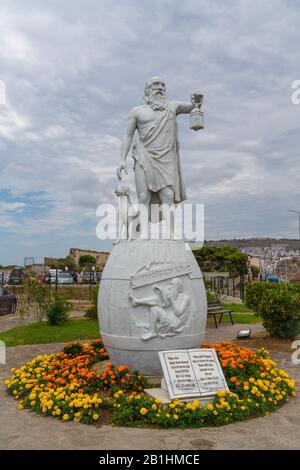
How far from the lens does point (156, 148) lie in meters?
7.00

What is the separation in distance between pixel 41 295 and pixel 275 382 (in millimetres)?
10180

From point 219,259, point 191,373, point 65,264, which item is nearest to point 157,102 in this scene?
point 191,373

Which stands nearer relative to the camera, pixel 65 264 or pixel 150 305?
pixel 150 305

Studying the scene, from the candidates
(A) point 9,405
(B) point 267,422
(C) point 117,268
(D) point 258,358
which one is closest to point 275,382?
(D) point 258,358

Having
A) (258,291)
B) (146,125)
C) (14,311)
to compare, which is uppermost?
(146,125)

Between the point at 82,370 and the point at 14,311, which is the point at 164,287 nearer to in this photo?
the point at 82,370

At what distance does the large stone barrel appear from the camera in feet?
19.4

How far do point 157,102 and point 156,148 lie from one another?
2.66 ft

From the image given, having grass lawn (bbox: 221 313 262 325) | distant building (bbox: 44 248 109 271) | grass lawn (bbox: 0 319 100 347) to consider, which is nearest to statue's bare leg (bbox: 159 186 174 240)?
grass lawn (bbox: 0 319 100 347)

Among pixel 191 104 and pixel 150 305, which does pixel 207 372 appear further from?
pixel 191 104

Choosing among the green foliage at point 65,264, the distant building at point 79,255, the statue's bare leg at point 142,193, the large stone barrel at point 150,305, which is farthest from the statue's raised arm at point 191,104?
the distant building at point 79,255

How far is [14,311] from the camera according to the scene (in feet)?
60.6

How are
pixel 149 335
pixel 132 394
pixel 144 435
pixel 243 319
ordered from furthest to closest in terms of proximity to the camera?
pixel 243 319
pixel 149 335
pixel 132 394
pixel 144 435

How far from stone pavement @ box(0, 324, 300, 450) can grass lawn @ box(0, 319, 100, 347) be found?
19.1 feet
